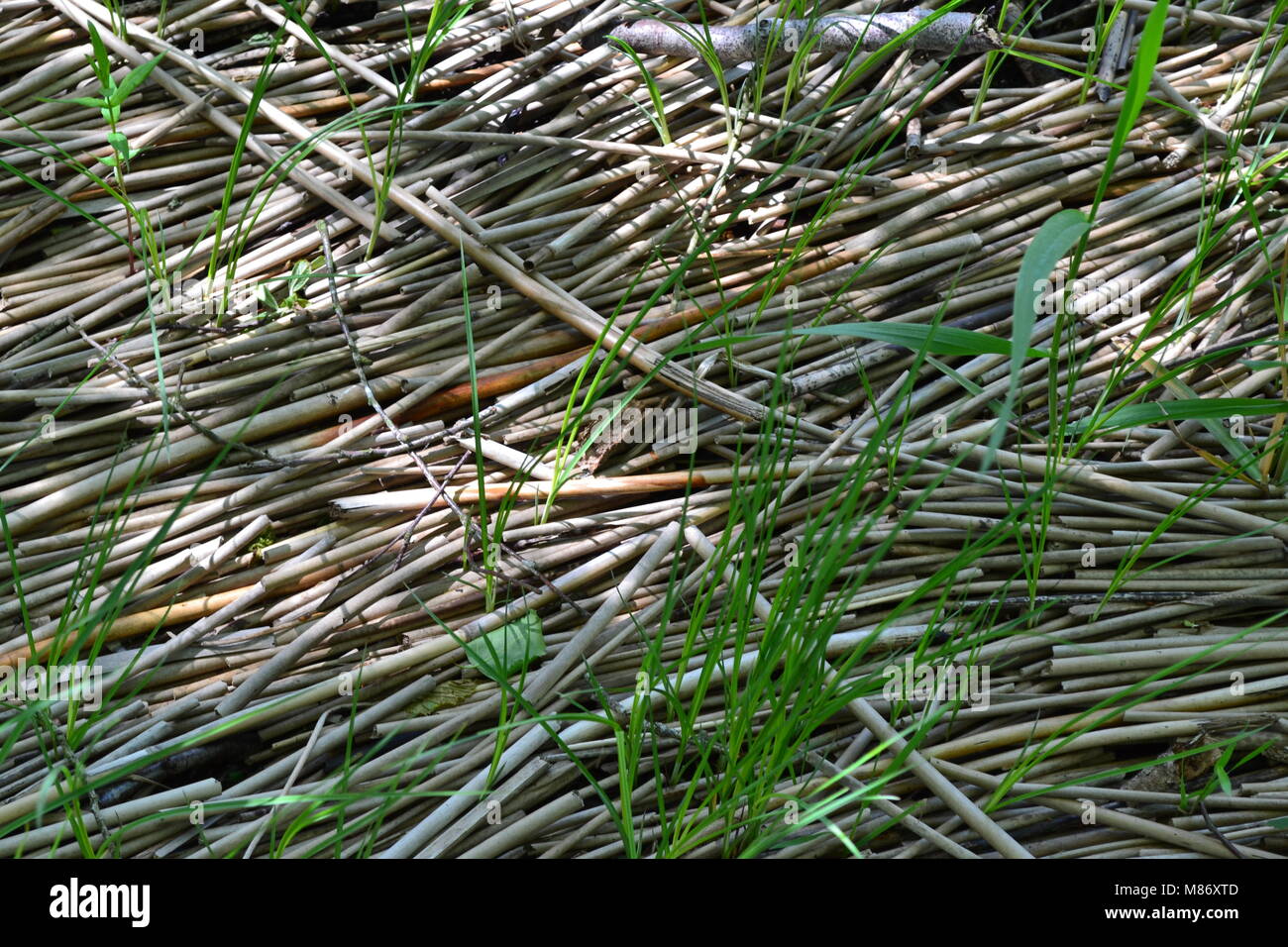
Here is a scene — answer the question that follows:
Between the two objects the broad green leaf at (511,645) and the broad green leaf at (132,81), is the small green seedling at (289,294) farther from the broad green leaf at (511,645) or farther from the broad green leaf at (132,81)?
the broad green leaf at (511,645)

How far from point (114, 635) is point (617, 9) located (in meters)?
1.27

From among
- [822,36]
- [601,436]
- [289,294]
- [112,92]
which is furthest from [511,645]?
[822,36]

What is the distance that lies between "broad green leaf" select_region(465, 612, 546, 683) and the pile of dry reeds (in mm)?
19

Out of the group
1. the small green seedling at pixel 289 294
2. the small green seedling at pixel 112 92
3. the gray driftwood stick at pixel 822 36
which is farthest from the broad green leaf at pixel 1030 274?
the small green seedling at pixel 112 92

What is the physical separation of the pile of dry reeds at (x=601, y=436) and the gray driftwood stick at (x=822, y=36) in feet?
0.09

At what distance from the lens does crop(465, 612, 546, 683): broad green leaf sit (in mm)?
1264

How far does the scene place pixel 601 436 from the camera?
149 centimetres

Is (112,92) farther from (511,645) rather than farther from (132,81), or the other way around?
(511,645)

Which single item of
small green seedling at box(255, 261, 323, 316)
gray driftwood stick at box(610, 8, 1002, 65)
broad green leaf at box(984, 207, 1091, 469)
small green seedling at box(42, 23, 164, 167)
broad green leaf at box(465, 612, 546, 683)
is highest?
gray driftwood stick at box(610, 8, 1002, 65)

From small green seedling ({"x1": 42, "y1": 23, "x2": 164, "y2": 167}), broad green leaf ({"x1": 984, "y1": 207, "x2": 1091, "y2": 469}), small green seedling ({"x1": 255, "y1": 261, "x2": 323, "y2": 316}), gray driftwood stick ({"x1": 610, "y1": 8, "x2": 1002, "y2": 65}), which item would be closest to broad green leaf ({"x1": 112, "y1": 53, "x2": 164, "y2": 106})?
small green seedling ({"x1": 42, "y1": 23, "x2": 164, "y2": 167})

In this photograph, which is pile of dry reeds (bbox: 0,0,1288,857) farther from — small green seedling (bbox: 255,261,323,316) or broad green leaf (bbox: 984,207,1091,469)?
broad green leaf (bbox: 984,207,1091,469)

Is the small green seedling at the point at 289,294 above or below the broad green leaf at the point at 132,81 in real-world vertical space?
below

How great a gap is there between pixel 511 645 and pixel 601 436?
348 millimetres

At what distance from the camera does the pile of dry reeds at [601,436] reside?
3.92 feet
